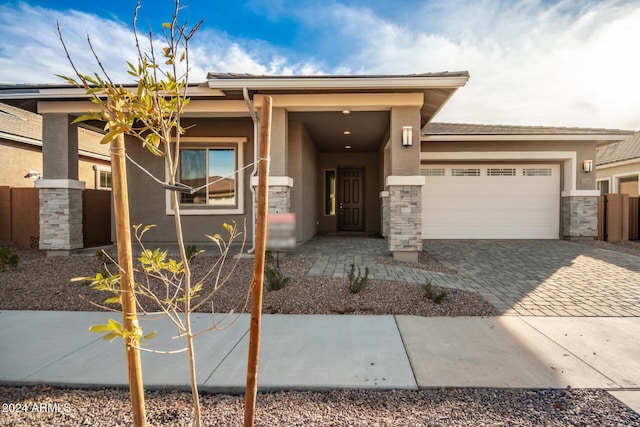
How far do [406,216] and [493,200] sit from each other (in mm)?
5492

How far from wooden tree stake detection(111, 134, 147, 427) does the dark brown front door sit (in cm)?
1196

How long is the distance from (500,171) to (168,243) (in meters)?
10.3

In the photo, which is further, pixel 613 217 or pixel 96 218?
pixel 613 217

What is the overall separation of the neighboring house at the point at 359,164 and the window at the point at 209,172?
0.03 meters

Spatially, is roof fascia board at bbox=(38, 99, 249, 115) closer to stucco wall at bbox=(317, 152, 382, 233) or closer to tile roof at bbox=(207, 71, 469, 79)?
tile roof at bbox=(207, 71, 469, 79)

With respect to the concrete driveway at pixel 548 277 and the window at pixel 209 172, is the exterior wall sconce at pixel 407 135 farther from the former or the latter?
the window at pixel 209 172

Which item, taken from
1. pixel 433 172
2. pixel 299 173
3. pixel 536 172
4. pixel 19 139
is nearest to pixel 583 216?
pixel 536 172

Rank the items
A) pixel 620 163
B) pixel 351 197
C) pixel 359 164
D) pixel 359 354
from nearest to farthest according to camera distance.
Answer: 1. pixel 359 354
2. pixel 359 164
3. pixel 351 197
4. pixel 620 163

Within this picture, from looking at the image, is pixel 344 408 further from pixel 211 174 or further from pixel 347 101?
pixel 211 174

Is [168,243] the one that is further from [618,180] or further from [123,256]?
[618,180]

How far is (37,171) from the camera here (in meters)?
11.8

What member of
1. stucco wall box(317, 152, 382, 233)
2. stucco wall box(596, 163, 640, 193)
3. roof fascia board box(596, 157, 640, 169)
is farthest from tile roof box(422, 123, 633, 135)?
stucco wall box(596, 163, 640, 193)

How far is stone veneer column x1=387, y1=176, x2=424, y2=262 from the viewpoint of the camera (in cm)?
685

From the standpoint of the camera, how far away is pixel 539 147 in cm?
1043
